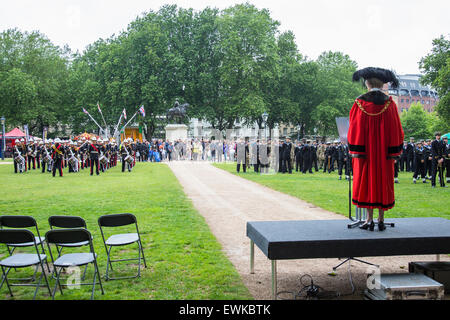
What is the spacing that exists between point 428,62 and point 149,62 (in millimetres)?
31285

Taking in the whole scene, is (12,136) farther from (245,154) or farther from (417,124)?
(417,124)

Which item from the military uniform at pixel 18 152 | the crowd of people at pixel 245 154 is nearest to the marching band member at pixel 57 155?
the crowd of people at pixel 245 154

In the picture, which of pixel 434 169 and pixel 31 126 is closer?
pixel 434 169

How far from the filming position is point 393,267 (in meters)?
5.99

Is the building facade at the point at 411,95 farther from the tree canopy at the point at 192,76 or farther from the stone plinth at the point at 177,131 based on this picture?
the stone plinth at the point at 177,131

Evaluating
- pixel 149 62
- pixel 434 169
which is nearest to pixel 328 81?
pixel 149 62

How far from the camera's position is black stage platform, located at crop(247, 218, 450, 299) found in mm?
4500

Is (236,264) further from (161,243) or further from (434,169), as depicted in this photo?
(434,169)

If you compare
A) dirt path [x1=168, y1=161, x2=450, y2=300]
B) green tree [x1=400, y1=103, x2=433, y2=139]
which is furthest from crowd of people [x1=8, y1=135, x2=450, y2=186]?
green tree [x1=400, y1=103, x2=433, y2=139]

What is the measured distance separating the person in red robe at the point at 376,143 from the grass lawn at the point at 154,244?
6.83ft

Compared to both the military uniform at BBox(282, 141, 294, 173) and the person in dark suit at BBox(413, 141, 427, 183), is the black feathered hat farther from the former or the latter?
the military uniform at BBox(282, 141, 294, 173)

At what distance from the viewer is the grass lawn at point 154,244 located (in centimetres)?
496

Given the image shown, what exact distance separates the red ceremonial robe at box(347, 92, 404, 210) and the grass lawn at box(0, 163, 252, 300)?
2114 millimetres
